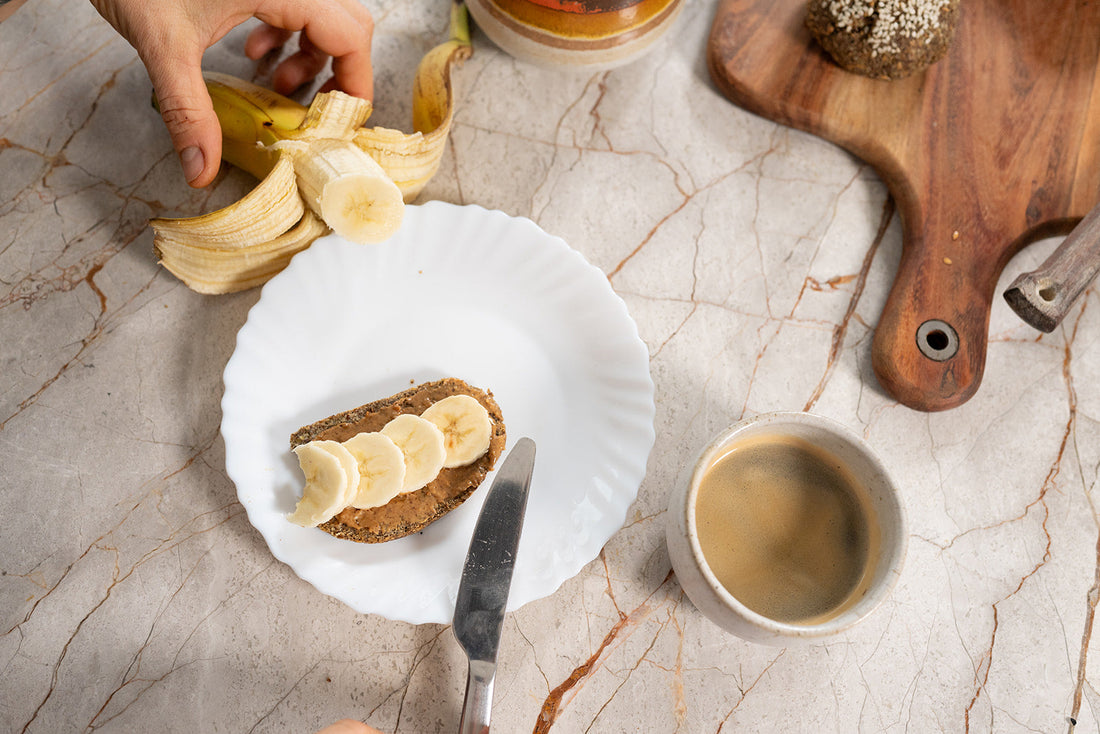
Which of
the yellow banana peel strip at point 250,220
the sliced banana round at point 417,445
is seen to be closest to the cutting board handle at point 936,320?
the sliced banana round at point 417,445

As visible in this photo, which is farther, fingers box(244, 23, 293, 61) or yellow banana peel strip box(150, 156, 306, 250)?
fingers box(244, 23, 293, 61)

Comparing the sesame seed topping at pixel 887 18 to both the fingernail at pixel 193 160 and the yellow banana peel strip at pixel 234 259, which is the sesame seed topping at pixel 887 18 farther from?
the fingernail at pixel 193 160

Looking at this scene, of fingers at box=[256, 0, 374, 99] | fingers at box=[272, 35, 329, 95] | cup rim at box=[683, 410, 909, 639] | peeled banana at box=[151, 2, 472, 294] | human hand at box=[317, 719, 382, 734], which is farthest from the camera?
fingers at box=[272, 35, 329, 95]

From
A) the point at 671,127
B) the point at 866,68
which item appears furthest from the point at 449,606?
the point at 866,68

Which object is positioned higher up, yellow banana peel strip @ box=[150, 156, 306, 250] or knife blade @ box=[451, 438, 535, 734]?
yellow banana peel strip @ box=[150, 156, 306, 250]

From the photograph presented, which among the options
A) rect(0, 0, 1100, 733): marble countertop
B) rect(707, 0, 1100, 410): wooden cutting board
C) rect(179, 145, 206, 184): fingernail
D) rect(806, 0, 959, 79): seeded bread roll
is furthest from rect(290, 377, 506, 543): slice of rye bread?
rect(806, 0, 959, 79): seeded bread roll

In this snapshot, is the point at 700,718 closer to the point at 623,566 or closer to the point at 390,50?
the point at 623,566

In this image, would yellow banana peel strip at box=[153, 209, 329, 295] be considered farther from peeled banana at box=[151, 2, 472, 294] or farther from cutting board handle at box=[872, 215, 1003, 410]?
cutting board handle at box=[872, 215, 1003, 410]
